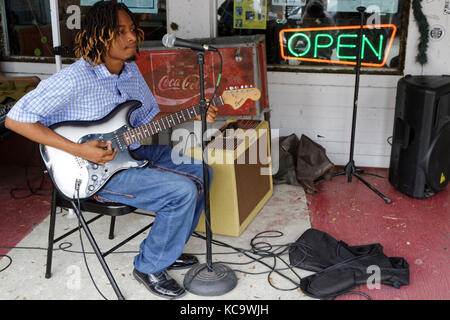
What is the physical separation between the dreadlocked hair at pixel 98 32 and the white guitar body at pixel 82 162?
0.94 ft

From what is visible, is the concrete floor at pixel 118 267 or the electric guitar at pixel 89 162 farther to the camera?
the concrete floor at pixel 118 267

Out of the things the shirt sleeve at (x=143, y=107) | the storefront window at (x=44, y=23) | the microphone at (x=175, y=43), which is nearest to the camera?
the microphone at (x=175, y=43)

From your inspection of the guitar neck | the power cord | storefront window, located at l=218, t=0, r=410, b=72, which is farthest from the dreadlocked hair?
storefront window, located at l=218, t=0, r=410, b=72

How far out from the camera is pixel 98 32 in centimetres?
233

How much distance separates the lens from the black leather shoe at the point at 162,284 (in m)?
2.38

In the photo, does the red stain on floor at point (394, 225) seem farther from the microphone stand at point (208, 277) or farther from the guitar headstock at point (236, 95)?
the guitar headstock at point (236, 95)

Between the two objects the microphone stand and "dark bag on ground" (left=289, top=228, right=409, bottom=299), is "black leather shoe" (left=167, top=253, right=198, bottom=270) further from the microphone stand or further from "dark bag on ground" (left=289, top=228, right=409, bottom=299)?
"dark bag on ground" (left=289, top=228, right=409, bottom=299)

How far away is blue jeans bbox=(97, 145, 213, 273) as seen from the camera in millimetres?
2273

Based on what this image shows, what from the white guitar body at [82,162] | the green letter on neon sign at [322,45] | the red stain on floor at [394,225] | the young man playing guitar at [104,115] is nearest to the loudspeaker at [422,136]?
the red stain on floor at [394,225]

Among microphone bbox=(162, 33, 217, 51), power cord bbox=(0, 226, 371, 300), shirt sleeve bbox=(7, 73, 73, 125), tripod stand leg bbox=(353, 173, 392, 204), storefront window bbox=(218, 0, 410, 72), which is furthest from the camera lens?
storefront window bbox=(218, 0, 410, 72)

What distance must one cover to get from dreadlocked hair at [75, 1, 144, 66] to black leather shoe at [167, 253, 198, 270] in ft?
3.78

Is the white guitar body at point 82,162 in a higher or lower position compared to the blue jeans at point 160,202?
higher

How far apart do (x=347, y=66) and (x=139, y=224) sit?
211 cm

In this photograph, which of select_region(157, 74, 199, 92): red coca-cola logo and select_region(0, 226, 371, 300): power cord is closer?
select_region(0, 226, 371, 300): power cord
